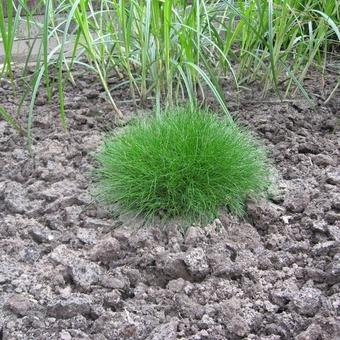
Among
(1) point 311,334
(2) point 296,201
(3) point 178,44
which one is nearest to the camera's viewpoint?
(1) point 311,334

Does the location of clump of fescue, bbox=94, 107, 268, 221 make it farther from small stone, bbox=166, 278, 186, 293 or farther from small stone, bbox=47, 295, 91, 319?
small stone, bbox=47, 295, 91, 319

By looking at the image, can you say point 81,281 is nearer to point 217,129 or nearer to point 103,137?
point 217,129

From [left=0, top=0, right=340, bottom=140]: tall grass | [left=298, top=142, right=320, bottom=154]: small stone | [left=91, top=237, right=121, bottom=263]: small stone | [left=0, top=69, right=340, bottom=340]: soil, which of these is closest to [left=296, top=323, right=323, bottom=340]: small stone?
[left=0, top=69, right=340, bottom=340]: soil

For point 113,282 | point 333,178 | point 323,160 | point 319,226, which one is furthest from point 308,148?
point 113,282

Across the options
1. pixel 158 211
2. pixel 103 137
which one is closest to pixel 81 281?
pixel 158 211

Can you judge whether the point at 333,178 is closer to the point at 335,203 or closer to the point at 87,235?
the point at 335,203

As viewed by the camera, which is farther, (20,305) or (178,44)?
(178,44)

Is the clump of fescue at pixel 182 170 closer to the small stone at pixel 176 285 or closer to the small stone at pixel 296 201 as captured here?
the small stone at pixel 296 201
